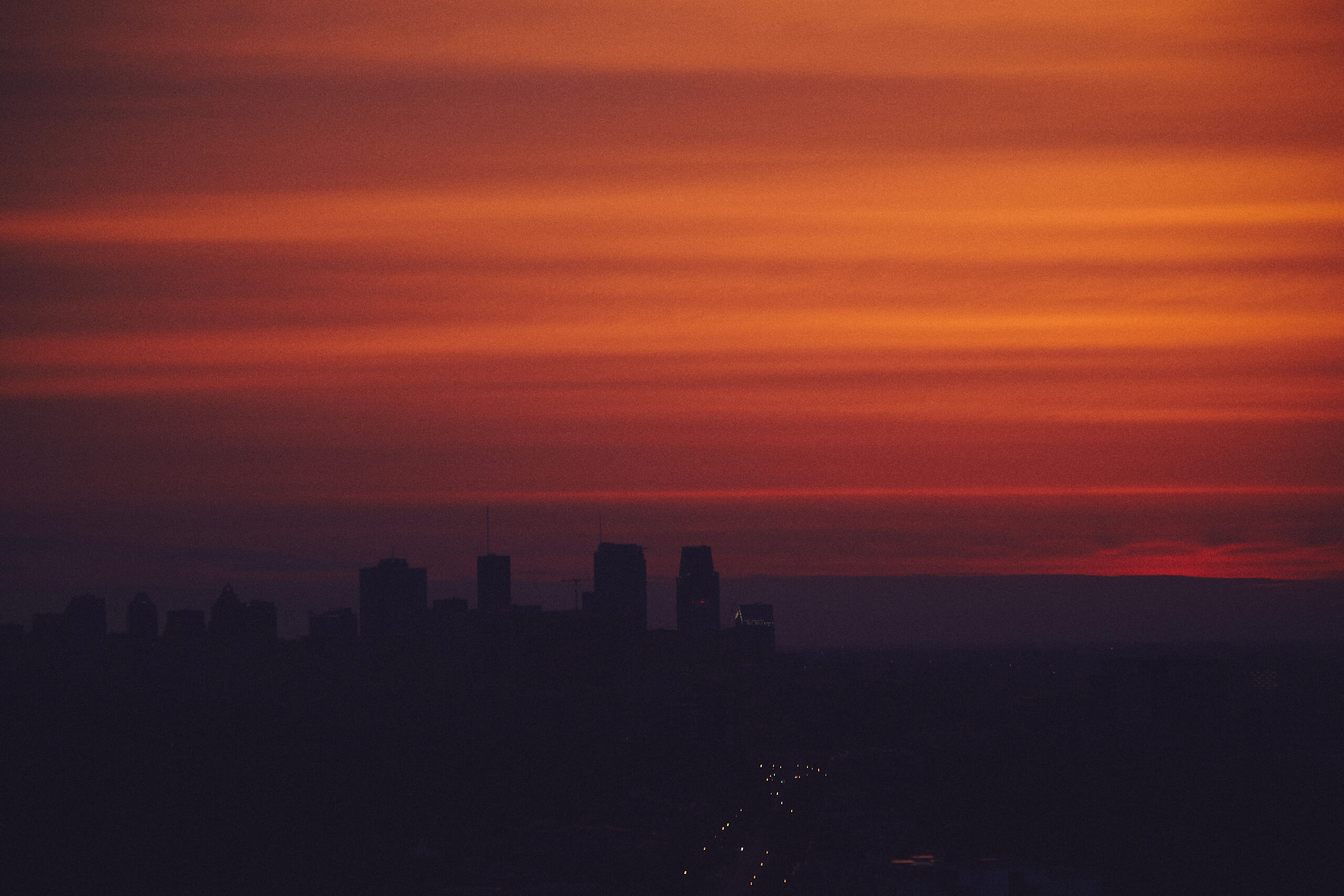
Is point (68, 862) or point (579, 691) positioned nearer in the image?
point (68, 862)

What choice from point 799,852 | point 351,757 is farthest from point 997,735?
point 799,852

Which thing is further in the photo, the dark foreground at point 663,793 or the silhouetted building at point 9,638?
the silhouetted building at point 9,638

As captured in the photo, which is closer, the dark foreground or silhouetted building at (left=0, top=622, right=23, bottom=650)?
the dark foreground

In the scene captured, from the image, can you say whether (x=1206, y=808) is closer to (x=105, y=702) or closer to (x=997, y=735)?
(x=997, y=735)

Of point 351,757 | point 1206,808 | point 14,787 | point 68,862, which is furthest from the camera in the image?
point 351,757

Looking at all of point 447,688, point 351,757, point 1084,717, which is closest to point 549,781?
point 351,757

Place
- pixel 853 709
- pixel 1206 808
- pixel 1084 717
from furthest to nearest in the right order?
1. pixel 853 709
2. pixel 1084 717
3. pixel 1206 808
